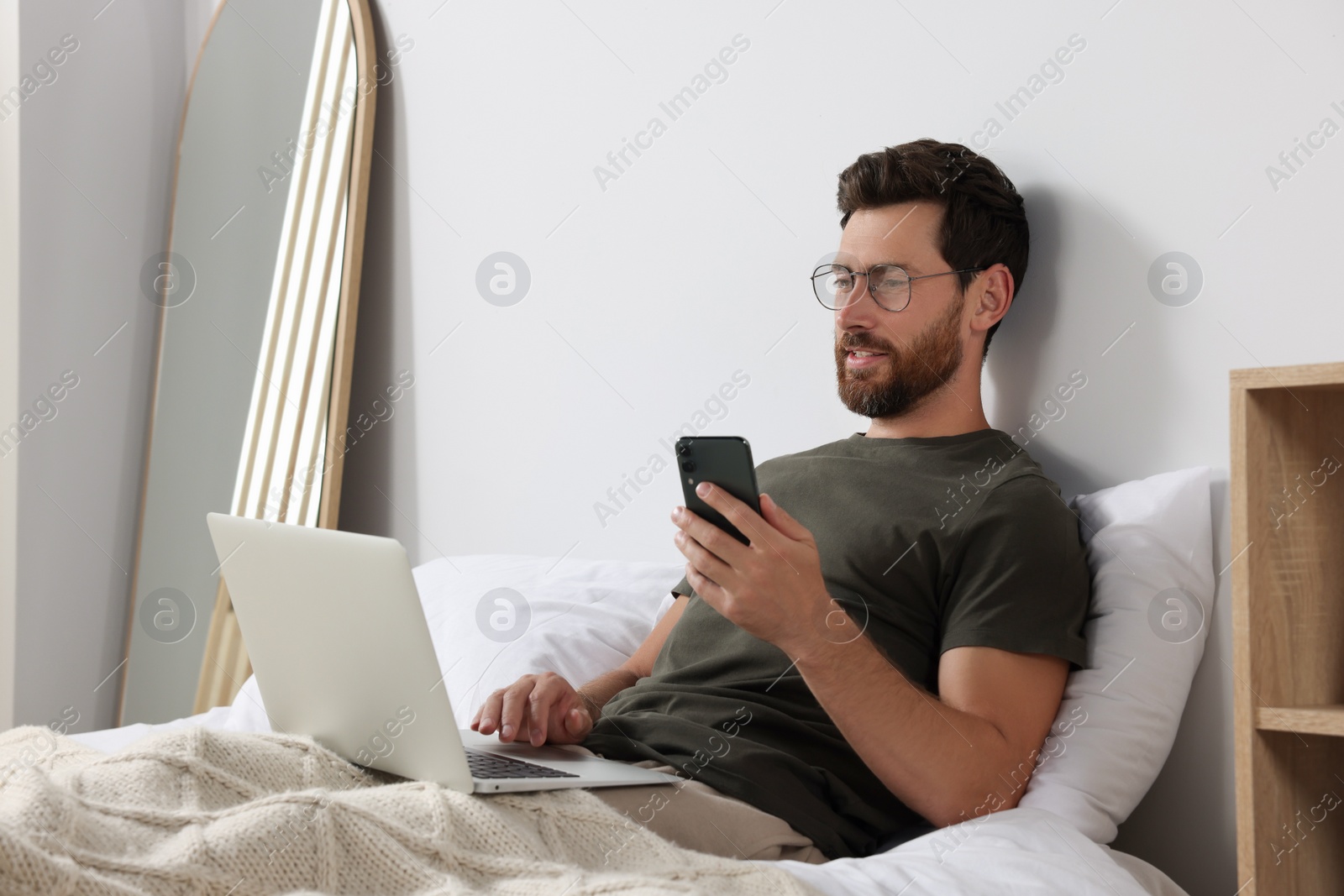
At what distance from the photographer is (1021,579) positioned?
3.78 feet

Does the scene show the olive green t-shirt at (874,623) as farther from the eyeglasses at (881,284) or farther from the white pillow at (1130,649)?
the eyeglasses at (881,284)

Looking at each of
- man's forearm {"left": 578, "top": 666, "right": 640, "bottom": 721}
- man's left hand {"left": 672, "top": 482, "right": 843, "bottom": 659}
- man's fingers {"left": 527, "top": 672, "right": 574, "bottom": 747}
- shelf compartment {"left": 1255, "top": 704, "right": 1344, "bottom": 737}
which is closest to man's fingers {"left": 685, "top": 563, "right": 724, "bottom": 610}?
man's left hand {"left": 672, "top": 482, "right": 843, "bottom": 659}

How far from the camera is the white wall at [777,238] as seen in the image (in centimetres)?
117

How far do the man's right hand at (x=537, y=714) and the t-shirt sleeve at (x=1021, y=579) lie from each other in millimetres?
412

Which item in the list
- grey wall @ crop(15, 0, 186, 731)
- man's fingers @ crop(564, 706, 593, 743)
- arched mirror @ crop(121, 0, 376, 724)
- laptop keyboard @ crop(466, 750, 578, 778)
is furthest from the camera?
grey wall @ crop(15, 0, 186, 731)

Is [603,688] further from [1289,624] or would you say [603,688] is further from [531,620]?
[1289,624]

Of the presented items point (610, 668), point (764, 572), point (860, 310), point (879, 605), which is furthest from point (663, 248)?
point (764, 572)

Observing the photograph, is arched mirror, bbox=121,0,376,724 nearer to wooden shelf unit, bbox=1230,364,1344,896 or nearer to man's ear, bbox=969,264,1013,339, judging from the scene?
man's ear, bbox=969,264,1013,339

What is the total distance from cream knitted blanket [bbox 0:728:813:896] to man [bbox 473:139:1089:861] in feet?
0.53

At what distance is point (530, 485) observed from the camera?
2.18 metres

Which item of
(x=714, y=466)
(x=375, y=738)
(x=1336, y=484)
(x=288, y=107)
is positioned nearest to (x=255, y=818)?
(x=375, y=738)

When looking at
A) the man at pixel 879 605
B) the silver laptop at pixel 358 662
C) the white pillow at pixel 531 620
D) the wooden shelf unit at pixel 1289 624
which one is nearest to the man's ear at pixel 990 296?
the man at pixel 879 605

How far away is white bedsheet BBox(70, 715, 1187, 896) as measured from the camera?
0.89 m

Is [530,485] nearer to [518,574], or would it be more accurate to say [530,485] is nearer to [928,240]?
[518,574]
